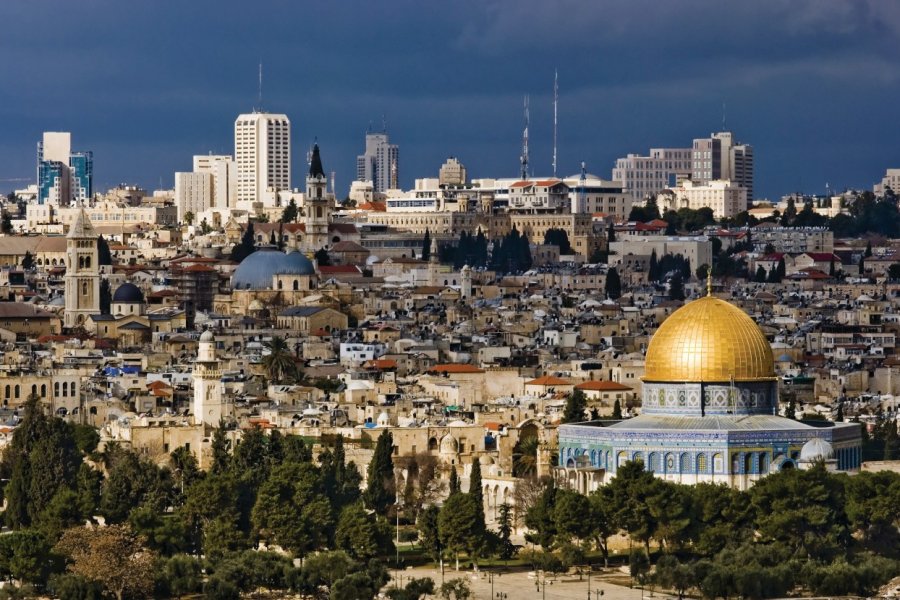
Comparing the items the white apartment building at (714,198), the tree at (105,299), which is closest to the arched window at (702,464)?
the tree at (105,299)

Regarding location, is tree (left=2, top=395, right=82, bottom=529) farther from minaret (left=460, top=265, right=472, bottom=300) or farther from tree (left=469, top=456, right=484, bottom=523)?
minaret (left=460, top=265, right=472, bottom=300)

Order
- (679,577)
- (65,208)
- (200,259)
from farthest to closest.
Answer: (65,208) < (200,259) < (679,577)

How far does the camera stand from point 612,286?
125m

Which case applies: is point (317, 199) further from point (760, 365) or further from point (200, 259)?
point (760, 365)

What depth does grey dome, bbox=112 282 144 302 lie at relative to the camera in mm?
111250

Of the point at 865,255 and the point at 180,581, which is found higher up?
the point at 865,255

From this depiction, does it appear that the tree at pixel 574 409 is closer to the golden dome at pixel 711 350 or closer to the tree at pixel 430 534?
the golden dome at pixel 711 350

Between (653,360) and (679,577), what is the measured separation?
36.1 feet

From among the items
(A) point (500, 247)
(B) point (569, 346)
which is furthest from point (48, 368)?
(A) point (500, 247)

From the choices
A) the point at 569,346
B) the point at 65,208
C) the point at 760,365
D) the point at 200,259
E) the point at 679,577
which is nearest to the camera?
the point at 679,577

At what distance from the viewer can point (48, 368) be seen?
3339 inches

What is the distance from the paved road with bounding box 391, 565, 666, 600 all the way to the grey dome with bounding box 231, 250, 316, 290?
211 feet

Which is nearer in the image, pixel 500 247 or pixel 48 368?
pixel 48 368

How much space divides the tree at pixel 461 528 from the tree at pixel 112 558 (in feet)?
18.6
